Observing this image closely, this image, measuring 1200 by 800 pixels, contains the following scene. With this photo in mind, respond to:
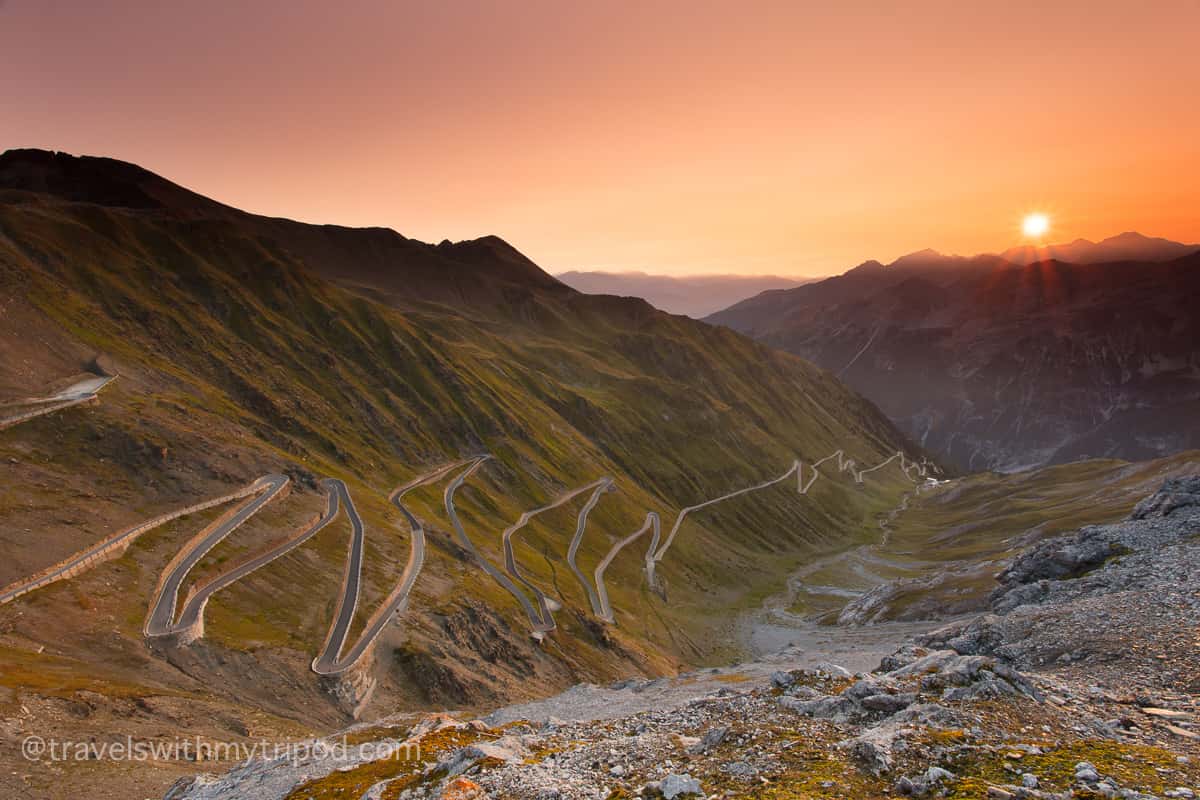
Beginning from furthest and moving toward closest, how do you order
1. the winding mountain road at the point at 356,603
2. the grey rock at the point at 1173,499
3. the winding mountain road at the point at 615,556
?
1. the winding mountain road at the point at 615,556
2. the grey rock at the point at 1173,499
3. the winding mountain road at the point at 356,603

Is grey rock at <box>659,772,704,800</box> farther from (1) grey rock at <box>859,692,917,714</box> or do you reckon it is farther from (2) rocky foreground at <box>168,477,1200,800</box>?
(1) grey rock at <box>859,692,917,714</box>

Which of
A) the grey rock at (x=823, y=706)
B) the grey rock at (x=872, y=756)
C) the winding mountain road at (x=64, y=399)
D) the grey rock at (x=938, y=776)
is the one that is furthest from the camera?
the winding mountain road at (x=64, y=399)

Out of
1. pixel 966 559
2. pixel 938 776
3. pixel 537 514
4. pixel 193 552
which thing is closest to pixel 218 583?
pixel 193 552

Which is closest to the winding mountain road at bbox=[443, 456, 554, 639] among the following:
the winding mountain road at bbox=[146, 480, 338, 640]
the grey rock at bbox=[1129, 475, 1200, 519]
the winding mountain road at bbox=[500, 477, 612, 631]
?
the winding mountain road at bbox=[500, 477, 612, 631]

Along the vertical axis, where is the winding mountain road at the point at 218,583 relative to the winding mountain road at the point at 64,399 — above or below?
below

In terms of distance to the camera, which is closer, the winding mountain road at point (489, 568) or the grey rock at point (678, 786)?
the grey rock at point (678, 786)

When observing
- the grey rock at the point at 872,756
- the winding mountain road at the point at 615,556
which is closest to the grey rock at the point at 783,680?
the grey rock at the point at 872,756

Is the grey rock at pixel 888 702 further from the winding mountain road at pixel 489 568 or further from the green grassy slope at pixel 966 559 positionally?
the green grassy slope at pixel 966 559

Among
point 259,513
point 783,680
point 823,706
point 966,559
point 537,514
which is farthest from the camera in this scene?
point 966,559

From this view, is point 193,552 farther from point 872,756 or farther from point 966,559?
point 966,559
